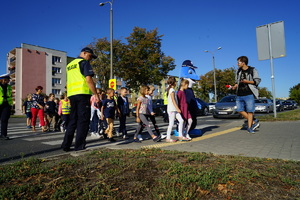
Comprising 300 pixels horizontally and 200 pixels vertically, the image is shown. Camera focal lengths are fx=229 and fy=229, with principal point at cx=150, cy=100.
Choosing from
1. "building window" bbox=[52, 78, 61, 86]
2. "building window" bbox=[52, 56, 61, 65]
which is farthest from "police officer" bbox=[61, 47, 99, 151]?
"building window" bbox=[52, 56, 61, 65]

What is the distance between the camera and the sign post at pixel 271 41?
10.2 m

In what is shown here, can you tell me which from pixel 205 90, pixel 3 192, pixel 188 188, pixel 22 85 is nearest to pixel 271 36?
pixel 188 188

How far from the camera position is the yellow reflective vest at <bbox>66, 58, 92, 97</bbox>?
4.39m

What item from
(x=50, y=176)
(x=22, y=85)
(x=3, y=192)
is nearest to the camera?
(x=3, y=192)

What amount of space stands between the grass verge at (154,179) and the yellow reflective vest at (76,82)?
1.51m

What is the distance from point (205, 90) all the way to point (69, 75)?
163 ft

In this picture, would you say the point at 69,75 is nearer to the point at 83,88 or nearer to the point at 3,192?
the point at 83,88

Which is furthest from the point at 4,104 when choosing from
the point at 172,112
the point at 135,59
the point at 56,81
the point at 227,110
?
the point at 56,81

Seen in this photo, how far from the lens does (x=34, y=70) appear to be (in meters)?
51.8

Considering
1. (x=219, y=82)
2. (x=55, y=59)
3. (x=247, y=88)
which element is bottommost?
(x=247, y=88)

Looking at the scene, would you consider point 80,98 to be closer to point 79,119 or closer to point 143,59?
point 79,119

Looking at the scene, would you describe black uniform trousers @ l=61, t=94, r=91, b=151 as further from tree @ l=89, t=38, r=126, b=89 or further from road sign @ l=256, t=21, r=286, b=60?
tree @ l=89, t=38, r=126, b=89

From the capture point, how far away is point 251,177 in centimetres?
248

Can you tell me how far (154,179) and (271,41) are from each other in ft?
33.8
